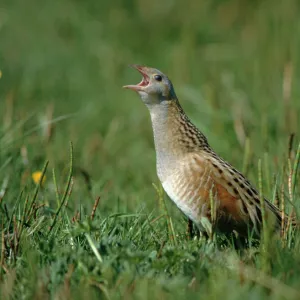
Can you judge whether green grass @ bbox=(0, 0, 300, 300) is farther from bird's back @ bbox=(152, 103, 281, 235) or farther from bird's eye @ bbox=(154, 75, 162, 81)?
bird's eye @ bbox=(154, 75, 162, 81)

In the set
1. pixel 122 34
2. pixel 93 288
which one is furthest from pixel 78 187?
pixel 122 34

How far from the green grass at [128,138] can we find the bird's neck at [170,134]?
0.28 meters

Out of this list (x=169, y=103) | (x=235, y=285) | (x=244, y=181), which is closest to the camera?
(x=235, y=285)

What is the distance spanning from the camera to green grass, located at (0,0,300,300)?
3.78 metres

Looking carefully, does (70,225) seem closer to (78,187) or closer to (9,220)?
(9,220)

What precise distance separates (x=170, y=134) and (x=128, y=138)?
2.88 meters

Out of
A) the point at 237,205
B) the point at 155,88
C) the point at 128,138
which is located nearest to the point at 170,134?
the point at 155,88

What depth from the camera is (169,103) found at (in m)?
5.08

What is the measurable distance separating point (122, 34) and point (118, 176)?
15.0ft

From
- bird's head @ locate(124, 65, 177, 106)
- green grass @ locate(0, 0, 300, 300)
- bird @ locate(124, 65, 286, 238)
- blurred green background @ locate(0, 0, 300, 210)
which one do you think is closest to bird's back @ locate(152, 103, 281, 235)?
bird @ locate(124, 65, 286, 238)

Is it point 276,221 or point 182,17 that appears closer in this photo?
point 276,221

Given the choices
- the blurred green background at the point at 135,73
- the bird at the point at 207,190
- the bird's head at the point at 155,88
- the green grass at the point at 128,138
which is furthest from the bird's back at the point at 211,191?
the blurred green background at the point at 135,73

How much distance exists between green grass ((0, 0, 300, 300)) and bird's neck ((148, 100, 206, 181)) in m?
0.28

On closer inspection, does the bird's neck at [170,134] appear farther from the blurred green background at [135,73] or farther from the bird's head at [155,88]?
the blurred green background at [135,73]
